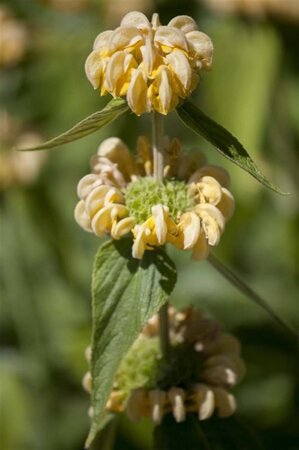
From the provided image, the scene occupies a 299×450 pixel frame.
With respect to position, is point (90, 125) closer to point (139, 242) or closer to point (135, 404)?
point (139, 242)

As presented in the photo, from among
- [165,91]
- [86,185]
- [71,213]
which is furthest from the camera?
[71,213]

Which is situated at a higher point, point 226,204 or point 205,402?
point 226,204

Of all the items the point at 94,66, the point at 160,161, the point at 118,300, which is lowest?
the point at 118,300

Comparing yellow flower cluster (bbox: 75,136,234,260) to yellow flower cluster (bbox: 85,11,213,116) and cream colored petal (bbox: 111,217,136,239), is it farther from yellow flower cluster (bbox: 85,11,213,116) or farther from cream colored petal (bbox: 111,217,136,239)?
yellow flower cluster (bbox: 85,11,213,116)

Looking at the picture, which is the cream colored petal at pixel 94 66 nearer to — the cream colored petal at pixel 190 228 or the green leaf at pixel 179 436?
the cream colored petal at pixel 190 228

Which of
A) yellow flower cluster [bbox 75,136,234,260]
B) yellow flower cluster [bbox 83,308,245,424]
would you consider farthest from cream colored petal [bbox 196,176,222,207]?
yellow flower cluster [bbox 83,308,245,424]

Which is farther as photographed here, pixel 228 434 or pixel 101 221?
pixel 228 434

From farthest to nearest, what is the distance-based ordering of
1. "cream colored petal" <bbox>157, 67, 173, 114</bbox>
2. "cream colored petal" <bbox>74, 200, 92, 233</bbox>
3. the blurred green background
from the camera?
the blurred green background < "cream colored petal" <bbox>74, 200, 92, 233</bbox> < "cream colored petal" <bbox>157, 67, 173, 114</bbox>

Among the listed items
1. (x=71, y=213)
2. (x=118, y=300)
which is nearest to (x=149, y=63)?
(x=118, y=300)

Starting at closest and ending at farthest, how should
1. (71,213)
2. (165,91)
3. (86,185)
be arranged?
(165,91), (86,185), (71,213)
